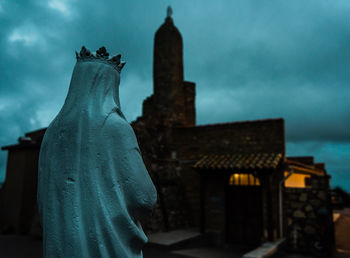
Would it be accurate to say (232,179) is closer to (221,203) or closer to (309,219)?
(221,203)

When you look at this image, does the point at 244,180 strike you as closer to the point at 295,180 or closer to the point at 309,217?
the point at 309,217

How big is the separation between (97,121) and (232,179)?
8.34 m

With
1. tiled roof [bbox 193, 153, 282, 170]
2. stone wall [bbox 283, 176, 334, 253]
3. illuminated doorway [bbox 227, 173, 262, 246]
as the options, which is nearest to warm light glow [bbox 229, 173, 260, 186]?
illuminated doorway [bbox 227, 173, 262, 246]

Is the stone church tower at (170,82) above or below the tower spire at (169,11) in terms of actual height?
below

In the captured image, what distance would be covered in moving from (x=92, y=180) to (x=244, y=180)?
827 centimetres

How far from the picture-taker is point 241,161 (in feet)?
29.0

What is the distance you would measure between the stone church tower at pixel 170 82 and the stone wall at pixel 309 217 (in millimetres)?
5998

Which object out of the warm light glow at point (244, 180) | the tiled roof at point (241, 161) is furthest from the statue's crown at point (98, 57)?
the warm light glow at point (244, 180)

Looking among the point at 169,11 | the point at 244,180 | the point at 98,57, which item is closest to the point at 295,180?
the point at 244,180

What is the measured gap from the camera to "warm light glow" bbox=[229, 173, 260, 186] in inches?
362

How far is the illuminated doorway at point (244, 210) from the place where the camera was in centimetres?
905

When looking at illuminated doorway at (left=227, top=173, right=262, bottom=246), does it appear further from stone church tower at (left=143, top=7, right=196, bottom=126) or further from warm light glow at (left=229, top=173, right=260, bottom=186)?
stone church tower at (left=143, top=7, right=196, bottom=126)

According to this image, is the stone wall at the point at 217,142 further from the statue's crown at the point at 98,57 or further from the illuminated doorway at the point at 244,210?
the statue's crown at the point at 98,57

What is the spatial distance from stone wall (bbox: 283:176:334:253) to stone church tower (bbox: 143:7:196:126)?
19.7 ft
